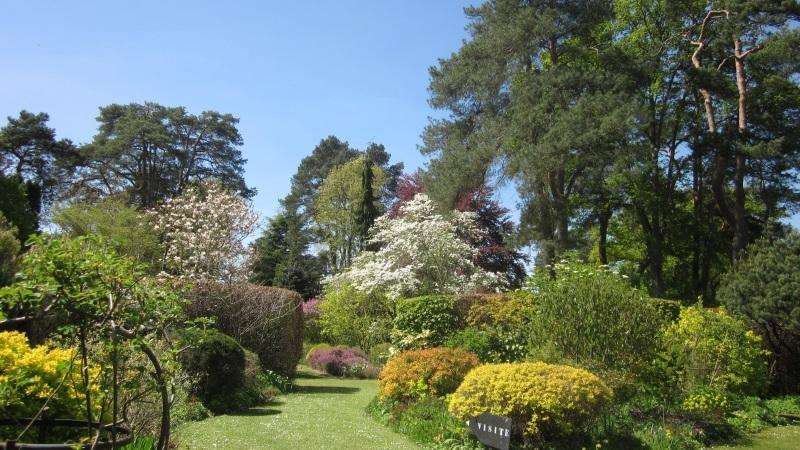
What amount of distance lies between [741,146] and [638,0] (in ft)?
29.4

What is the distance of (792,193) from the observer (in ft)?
82.5

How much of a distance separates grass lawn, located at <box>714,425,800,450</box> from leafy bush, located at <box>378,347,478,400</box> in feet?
12.9

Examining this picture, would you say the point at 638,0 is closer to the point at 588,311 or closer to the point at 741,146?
the point at 741,146

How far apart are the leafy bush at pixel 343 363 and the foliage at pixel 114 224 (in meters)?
11.2

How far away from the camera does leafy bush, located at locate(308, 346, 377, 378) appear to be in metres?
18.4

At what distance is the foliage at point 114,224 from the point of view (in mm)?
27219

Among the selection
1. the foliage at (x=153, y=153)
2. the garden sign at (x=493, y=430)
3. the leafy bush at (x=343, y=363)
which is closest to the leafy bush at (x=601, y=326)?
the garden sign at (x=493, y=430)

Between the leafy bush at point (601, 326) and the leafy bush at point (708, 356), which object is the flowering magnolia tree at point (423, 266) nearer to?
the leafy bush at point (708, 356)

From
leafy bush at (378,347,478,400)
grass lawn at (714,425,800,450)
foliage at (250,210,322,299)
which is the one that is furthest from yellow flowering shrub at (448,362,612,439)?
foliage at (250,210,322,299)

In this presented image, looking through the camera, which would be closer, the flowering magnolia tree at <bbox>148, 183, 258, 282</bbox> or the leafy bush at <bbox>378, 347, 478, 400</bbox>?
the leafy bush at <bbox>378, 347, 478, 400</bbox>

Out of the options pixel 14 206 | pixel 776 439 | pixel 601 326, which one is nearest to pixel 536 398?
pixel 601 326

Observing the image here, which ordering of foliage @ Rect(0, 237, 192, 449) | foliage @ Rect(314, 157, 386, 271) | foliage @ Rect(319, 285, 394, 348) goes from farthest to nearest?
foliage @ Rect(314, 157, 386, 271), foliage @ Rect(319, 285, 394, 348), foliage @ Rect(0, 237, 192, 449)

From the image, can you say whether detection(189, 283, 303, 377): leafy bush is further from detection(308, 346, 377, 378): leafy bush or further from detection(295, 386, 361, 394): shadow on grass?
detection(308, 346, 377, 378): leafy bush

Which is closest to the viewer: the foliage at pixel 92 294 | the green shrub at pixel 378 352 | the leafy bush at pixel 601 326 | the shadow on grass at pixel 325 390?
the foliage at pixel 92 294
